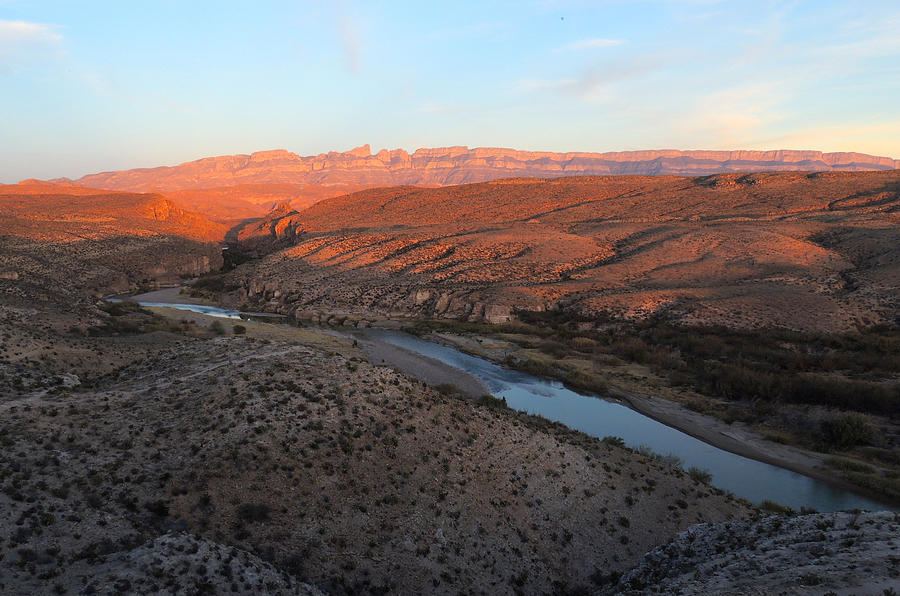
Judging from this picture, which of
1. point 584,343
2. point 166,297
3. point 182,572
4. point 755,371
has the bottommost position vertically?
point 584,343

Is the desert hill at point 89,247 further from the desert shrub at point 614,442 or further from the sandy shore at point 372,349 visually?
the desert shrub at point 614,442

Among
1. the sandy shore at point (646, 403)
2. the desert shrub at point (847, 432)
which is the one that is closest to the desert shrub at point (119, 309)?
the sandy shore at point (646, 403)

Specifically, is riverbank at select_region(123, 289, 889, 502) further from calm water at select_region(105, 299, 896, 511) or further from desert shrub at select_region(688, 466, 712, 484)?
desert shrub at select_region(688, 466, 712, 484)

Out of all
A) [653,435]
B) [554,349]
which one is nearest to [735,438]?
[653,435]

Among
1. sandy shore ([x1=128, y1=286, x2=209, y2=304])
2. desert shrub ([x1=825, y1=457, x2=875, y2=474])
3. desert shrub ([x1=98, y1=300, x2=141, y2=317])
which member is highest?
desert shrub ([x1=98, y1=300, x2=141, y2=317])

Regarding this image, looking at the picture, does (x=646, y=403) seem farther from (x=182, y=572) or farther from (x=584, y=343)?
(x=182, y=572)

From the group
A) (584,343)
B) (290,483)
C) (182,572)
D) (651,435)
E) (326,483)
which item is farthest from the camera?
(584,343)

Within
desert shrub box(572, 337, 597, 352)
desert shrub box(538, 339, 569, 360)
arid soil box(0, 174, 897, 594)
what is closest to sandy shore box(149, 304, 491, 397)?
arid soil box(0, 174, 897, 594)
